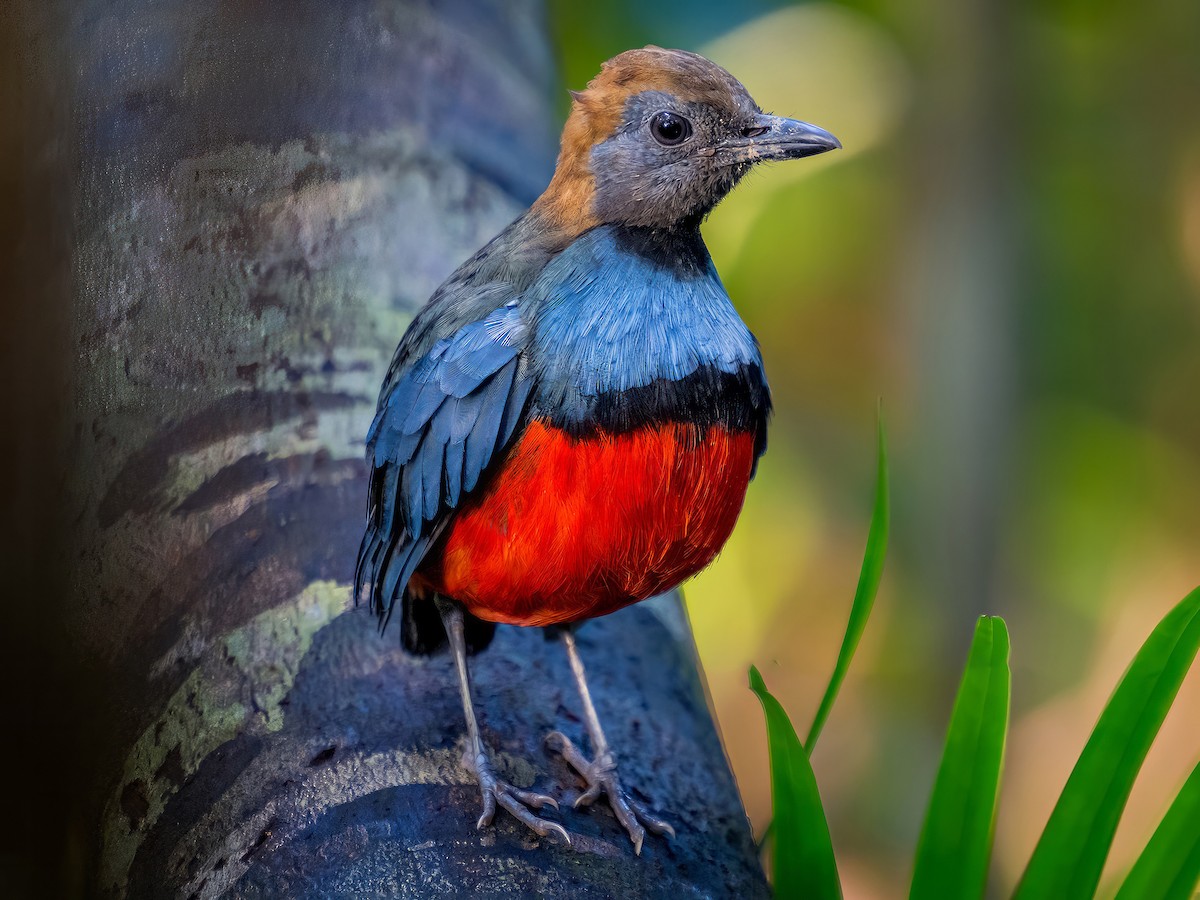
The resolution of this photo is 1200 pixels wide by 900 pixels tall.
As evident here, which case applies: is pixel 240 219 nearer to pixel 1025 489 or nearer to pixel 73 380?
pixel 73 380

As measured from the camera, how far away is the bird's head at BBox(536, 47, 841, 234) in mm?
1366

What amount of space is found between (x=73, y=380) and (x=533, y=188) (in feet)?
3.30

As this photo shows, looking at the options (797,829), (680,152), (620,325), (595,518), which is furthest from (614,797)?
(680,152)

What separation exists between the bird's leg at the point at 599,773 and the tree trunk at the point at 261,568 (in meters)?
0.02

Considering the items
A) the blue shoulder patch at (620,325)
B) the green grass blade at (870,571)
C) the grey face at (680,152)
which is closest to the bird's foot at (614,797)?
the green grass blade at (870,571)

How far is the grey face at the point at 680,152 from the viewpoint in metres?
1.37

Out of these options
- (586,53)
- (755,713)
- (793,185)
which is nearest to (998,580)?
(755,713)

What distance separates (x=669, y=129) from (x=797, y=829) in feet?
2.95

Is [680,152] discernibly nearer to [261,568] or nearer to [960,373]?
[261,568]

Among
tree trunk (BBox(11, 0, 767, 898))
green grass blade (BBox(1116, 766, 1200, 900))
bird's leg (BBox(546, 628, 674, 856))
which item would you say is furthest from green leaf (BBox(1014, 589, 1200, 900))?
bird's leg (BBox(546, 628, 674, 856))

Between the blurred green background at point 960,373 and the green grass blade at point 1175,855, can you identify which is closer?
the green grass blade at point 1175,855

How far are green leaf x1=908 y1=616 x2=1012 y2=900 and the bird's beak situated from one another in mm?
644

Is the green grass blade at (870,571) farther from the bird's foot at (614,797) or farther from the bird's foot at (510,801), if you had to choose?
the bird's foot at (510,801)

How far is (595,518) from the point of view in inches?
50.3
